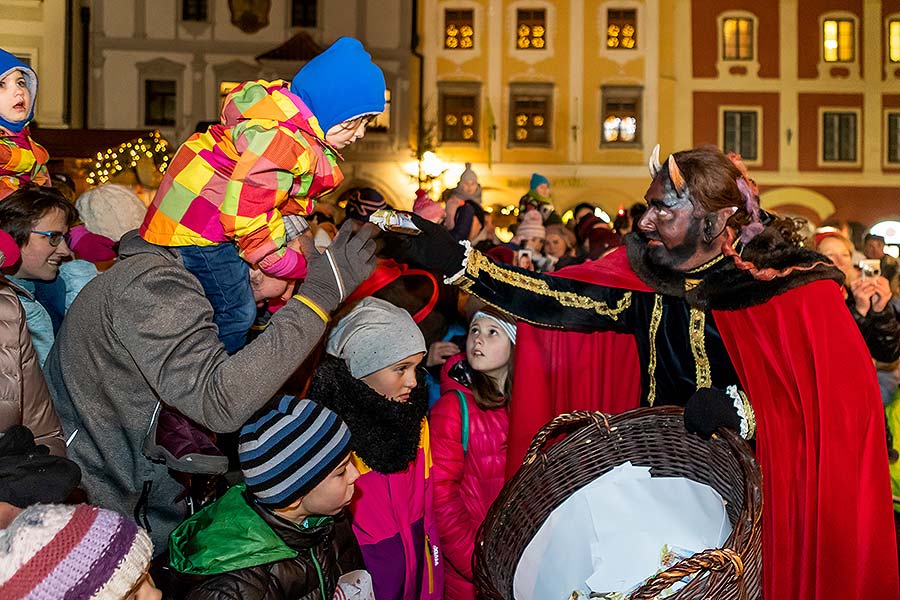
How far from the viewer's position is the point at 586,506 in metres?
3.25

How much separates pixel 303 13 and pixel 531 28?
6.53 m

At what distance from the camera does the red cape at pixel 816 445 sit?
3469 millimetres

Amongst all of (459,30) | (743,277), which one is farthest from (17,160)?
(459,30)

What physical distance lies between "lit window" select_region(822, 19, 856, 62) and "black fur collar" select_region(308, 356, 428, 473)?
2951cm

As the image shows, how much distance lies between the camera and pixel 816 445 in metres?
3.55

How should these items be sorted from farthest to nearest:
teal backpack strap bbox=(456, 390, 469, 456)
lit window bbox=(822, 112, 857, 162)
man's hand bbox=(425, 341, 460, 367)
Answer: lit window bbox=(822, 112, 857, 162) < man's hand bbox=(425, 341, 460, 367) < teal backpack strap bbox=(456, 390, 469, 456)

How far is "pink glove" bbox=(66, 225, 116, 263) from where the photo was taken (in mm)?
4816

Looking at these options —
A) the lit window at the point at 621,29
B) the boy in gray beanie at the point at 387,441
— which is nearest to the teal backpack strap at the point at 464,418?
the boy in gray beanie at the point at 387,441

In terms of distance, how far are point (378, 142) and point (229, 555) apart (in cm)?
2601

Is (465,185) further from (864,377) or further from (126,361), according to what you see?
(126,361)

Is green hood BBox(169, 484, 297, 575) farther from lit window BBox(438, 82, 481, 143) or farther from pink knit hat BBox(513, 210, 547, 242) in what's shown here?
lit window BBox(438, 82, 481, 143)

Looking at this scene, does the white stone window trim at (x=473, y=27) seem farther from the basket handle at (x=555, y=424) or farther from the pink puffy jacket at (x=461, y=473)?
the basket handle at (x=555, y=424)

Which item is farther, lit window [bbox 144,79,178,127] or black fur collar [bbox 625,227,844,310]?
lit window [bbox 144,79,178,127]

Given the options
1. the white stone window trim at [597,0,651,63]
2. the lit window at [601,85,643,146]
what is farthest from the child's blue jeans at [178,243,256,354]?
the white stone window trim at [597,0,651,63]
